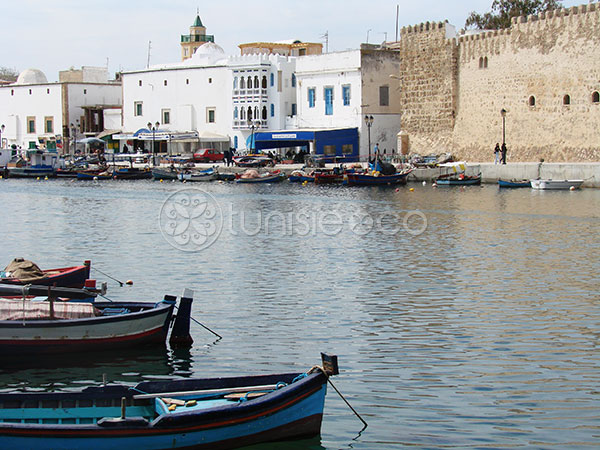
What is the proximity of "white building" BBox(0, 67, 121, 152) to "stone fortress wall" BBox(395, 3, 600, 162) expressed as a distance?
3021cm

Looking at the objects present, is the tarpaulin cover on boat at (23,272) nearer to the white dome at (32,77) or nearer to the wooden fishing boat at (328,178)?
the wooden fishing boat at (328,178)

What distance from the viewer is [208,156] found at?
185 feet

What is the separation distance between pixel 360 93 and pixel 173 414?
4378 centimetres

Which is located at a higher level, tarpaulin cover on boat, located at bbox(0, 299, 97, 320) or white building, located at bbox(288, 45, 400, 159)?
white building, located at bbox(288, 45, 400, 159)

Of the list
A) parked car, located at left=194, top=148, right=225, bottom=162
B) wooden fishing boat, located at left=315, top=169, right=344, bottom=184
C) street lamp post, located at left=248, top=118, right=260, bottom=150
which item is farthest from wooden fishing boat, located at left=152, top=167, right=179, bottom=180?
wooden fishing boat, located at left=315, top=169, right=344, bottom=184

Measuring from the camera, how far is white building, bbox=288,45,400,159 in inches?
1978

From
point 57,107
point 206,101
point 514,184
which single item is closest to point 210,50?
point 206,101

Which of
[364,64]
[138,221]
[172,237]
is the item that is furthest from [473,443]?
[364,64]

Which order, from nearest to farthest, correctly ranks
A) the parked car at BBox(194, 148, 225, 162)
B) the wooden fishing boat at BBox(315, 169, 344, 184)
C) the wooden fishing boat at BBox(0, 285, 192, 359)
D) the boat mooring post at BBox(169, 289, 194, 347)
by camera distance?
the wooden fishing boat at BBox(0, 285, 192, 359) < the boat mooring post at BBox(169, 289, 194, 347) < the wooden fishing boat at BBox(315, 169, 344, 184) < the parked car at BBox(194, 148, 225, 162)

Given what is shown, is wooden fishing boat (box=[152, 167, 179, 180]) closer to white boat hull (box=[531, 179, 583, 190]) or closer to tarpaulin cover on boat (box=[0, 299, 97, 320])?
white boat hull (box=[531, 179, 583, 190])

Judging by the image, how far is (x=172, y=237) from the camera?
77.6ft

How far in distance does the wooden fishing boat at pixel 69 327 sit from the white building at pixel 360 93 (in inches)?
1576

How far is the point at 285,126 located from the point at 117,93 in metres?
22.1

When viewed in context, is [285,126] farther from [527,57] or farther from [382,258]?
[382,258]
